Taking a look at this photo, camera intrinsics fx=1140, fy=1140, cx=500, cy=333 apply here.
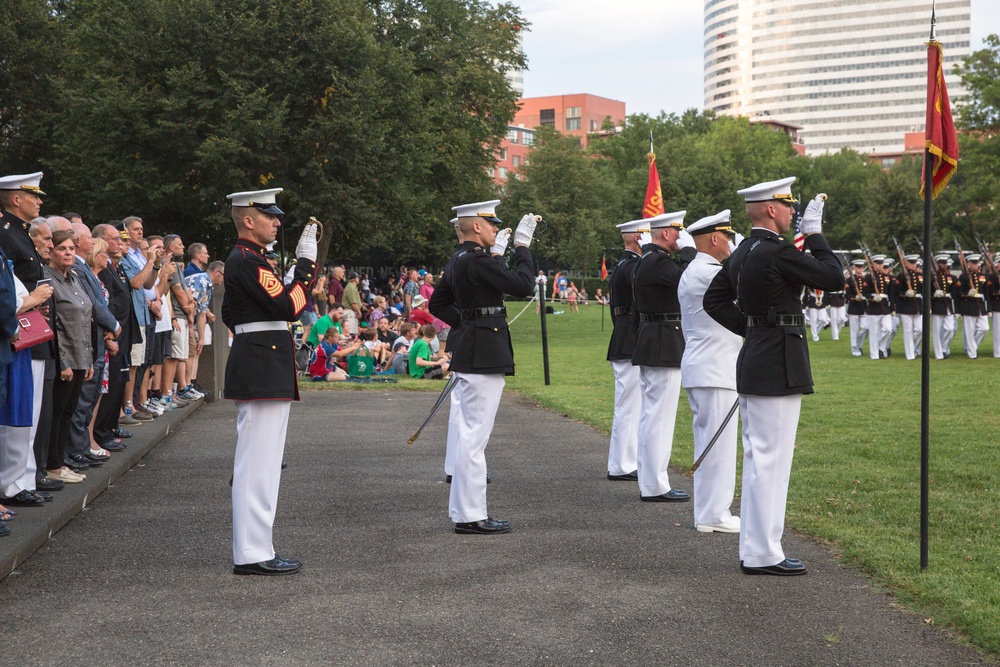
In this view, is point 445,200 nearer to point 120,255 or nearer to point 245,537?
point 120,255

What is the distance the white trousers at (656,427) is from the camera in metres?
8.84

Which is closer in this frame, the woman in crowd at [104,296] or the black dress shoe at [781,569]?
the black dress shoe at [781,569]

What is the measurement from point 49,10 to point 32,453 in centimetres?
3257

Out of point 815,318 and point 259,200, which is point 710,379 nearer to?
point 259,200

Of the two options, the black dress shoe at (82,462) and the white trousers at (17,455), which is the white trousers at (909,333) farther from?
the white trousers at (17,455)

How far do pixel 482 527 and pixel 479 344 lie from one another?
124 cm

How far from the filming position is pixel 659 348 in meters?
8.96

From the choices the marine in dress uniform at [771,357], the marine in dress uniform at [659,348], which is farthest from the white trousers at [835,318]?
the marine in dress uniform at [771,357]

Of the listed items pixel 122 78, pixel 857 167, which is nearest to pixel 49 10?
pixel 122 78

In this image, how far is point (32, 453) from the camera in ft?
26.4

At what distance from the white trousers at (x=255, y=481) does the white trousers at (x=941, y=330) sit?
20396 millimetres

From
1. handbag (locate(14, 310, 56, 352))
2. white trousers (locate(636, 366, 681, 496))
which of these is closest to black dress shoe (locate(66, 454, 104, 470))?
handbag (locate(14, 310, 56, 352))

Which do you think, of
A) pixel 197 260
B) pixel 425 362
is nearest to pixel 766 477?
pixel 197 260

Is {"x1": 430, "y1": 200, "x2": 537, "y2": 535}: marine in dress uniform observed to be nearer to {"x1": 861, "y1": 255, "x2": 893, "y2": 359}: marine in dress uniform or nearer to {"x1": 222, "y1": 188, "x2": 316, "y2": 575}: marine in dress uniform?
{"x1": 222, "y1": 188, "x2": 316, "y2": 575}: marine in dress uniform
